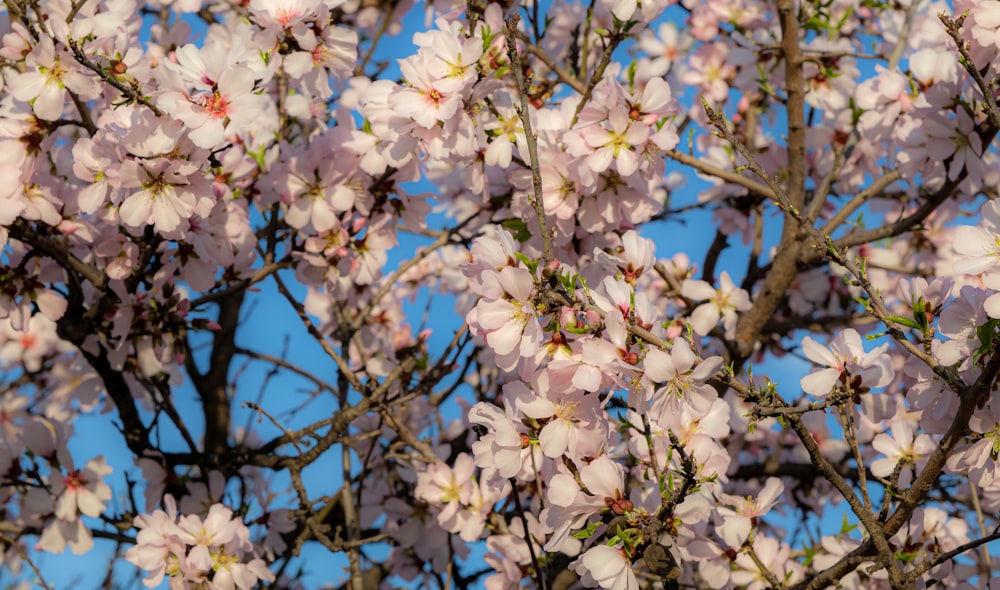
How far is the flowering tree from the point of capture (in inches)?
82.7

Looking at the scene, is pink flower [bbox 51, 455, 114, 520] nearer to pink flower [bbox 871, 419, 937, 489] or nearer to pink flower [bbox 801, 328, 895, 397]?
pink flower [bbox 801, 328, 895, 397]

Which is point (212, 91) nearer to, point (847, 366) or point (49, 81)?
point (49, 81)

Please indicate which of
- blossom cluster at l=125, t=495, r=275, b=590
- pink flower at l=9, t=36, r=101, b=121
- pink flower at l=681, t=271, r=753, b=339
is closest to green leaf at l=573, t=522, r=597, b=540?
blossom cluster at l=125, t=495, r=275, b=590

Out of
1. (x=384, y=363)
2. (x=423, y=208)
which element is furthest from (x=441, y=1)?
(x=384, y=363)

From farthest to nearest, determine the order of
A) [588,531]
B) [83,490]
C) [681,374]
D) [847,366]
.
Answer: [83,490] → [847,366] → [588,531] → [681,374]

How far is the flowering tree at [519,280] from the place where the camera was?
6.89 ft

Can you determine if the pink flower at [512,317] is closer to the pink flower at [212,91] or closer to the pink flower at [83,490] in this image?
the pink flower at [212,91]

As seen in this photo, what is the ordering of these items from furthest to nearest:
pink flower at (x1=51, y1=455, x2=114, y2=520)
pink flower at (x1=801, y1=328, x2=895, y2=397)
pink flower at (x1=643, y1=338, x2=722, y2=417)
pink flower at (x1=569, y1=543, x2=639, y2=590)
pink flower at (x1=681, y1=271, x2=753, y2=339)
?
pink flower at (x1=681, y1=271, x2=753, y2=339) < pink flower at (x1=51, y1=455, x2=114, y2=520) < pink flower at (x1=801, y1=328, x2=895, y2=397) < pink flower at (x1=569, y1=543, x2=639, y2=590) < pink flower at (x1=643, y1=338, x2=722, y2=417)

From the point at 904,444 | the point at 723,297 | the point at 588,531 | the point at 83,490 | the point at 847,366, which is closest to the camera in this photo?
the point at 588,531

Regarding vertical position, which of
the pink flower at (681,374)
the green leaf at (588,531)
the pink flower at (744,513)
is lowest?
the green leaf at (588,531)

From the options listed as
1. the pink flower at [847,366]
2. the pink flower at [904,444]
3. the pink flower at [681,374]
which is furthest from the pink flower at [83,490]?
the pink flower at [904,444]

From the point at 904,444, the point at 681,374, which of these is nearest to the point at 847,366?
the point at 904,444

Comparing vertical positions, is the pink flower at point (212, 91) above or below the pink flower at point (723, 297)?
below

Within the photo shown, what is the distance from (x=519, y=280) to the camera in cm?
197
